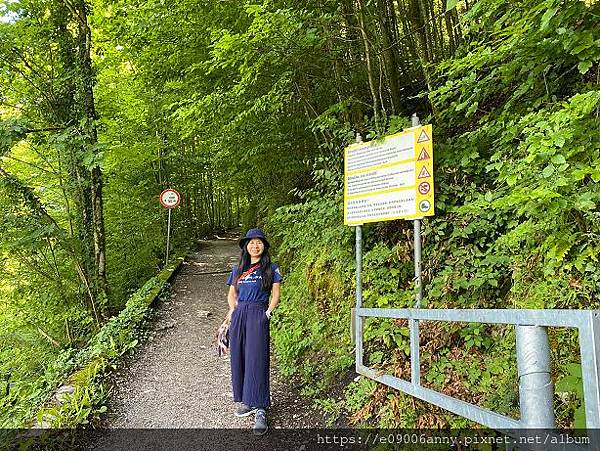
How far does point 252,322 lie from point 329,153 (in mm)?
3168

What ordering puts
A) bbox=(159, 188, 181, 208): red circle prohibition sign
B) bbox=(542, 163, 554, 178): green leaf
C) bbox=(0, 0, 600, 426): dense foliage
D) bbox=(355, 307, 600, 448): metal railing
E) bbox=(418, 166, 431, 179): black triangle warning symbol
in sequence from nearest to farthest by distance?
bbox=(355, 307, 600, 448): metal railing, bbox=(542, 163, 554, 178): green leaf, bbox=(0, 0, 600, 426): dense foliage, bbox=(418, 166, 431, 179): black triangle warning symbol, bbox=(159, 188, 181, 208): red circle prohibition sign

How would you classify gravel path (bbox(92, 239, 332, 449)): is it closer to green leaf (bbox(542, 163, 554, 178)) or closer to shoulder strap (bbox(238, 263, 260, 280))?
shoulder strap (bbox(238, 263, 260, 280))

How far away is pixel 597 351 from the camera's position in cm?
143

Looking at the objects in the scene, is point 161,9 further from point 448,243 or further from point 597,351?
point 597,351

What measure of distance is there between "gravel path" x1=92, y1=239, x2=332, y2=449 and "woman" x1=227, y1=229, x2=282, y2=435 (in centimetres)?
30

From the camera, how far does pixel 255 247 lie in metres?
4.15

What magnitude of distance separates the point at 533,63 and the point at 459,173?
3.80 ft

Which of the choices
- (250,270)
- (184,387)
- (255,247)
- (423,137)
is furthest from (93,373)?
(423,137)

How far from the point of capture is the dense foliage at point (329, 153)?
113 inches

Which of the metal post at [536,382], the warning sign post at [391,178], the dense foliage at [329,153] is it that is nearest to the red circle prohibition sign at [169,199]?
the dense foliage at [329,153]

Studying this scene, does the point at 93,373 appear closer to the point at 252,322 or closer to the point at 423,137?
the point at 252,322

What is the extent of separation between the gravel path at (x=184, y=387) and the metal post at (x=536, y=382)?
2622 mm

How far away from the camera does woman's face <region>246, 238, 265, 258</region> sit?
4.15 m

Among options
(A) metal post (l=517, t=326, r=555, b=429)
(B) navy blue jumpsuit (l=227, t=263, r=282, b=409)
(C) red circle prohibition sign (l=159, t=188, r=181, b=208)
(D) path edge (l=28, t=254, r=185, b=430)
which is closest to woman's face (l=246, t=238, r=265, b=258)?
(B) navy blue jumpsuit (l=227, t=263, r=282, b=409)
